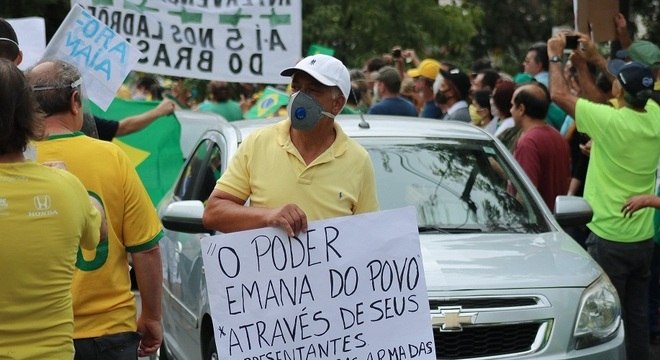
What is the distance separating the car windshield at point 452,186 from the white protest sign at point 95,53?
136cm

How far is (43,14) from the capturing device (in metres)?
18.8

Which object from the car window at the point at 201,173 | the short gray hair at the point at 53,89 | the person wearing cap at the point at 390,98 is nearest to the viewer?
the short gray hair at the point at 53,89

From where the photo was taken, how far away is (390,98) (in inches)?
491

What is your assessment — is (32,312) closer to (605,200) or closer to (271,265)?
(271,265)

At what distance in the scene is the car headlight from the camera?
21.0 feet

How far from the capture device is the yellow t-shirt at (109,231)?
4801 mm

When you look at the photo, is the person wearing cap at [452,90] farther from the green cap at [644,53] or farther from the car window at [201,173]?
the car window at [201,173]

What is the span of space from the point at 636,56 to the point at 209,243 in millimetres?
5502

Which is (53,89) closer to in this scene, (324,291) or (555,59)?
(324,291)

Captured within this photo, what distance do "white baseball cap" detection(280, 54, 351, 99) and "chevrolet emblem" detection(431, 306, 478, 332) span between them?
138cm

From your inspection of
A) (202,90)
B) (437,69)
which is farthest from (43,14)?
(437,69)

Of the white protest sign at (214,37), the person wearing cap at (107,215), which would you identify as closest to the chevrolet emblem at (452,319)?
the person wearing cap at (107,215)

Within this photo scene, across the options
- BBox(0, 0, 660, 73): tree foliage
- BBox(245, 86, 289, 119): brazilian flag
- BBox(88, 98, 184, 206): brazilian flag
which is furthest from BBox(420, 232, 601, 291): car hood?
BBox(0, 0, 660, 73): tree foliage

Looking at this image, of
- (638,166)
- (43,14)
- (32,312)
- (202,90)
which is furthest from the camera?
(202,90)
